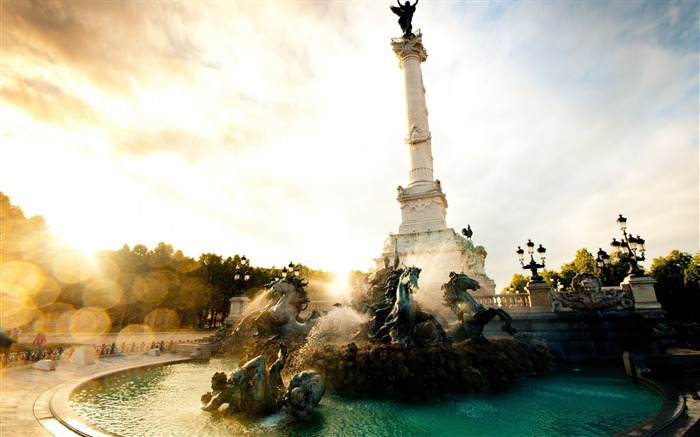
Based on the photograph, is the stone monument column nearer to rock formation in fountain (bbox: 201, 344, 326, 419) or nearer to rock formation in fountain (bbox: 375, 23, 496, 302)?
rock formation in fountain (bbox: 375, 23, 496, 302)

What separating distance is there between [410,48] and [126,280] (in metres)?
39.9

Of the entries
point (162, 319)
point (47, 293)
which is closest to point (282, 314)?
point (47, 293)

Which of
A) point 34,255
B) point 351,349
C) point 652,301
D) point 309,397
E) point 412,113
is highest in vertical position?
point 412,113

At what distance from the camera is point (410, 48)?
1352 inches

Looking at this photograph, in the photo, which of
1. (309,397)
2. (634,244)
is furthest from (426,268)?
(309,397)

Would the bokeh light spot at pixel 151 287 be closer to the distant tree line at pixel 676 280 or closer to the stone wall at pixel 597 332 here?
the stone wall at pixel 597 332

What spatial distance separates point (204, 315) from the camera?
1938 inches

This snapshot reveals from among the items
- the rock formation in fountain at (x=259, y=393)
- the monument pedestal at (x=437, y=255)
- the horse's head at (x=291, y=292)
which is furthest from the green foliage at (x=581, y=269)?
the rock formation in fountain at (x=259, y=393)

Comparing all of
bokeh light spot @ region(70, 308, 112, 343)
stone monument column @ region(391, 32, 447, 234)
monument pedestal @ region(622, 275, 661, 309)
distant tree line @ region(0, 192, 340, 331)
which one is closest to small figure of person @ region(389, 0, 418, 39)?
stone monument column @ region(391, 32, 447, 234)

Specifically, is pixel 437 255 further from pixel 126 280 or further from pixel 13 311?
pixel 13 311

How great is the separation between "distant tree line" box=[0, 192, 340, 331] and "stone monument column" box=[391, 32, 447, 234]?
34.5ft

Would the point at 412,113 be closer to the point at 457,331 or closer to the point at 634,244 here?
the point at 634,244

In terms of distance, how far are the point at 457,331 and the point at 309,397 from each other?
656cm

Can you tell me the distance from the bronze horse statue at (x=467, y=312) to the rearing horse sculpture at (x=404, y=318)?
1.26 meters
